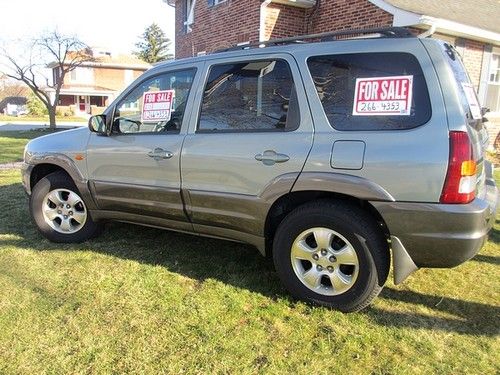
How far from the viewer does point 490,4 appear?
13.9 metres

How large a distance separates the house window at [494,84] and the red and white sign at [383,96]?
10.2 metres

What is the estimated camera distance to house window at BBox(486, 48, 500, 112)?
37.8ft

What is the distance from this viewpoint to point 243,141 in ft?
11.0

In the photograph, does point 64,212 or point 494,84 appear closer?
point 64,212

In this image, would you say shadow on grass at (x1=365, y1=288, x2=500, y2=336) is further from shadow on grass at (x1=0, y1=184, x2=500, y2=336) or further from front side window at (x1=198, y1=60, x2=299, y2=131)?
front side window at (x1=198, y1=60, x2=299, y2=131)

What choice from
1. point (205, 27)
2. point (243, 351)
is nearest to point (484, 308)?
point (243, 351)

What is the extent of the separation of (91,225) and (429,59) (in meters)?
3.45

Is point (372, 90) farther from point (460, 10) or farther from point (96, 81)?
point (96, 81)

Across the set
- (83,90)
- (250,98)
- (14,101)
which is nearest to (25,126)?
(83,90)

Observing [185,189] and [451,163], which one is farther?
[185,189]

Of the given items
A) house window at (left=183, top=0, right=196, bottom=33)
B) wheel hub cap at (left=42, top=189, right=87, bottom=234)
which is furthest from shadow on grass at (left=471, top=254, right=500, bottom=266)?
house window at (left=183, top=0, right=196, bottom=33)

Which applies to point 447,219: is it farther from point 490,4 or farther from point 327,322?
point 490,4

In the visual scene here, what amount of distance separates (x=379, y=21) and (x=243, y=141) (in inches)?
303

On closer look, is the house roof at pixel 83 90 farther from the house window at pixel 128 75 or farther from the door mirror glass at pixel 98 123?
the door mirror glass at pixel 98 123
